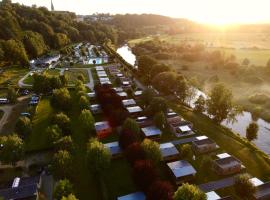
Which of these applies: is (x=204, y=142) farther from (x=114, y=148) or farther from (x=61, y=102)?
(x=61, y=102)

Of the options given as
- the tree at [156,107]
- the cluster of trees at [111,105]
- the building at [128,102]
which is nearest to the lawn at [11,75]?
the cluster of trees at [111,105]

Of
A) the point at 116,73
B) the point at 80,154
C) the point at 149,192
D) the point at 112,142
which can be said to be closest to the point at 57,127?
the point at 80,154

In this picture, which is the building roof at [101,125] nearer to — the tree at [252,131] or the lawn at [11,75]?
the tree at [252,131]

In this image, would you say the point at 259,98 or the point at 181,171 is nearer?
the point at 181,171

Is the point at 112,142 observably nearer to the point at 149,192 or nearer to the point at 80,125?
the point at 80,125

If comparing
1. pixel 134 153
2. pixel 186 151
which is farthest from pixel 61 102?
pixel 186 151

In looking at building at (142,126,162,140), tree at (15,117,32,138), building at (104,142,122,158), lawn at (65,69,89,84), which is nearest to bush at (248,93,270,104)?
building at (142,126,162,140)

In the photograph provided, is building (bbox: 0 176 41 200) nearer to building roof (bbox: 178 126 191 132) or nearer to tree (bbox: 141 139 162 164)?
tree (bbox: 141 139 162 164)
